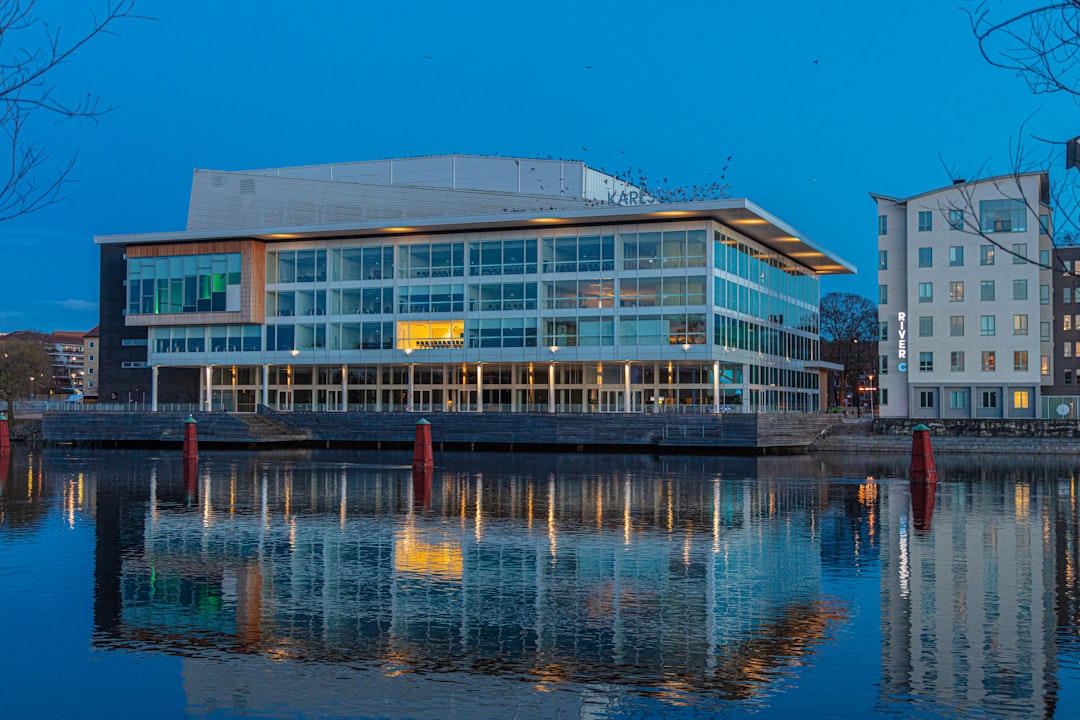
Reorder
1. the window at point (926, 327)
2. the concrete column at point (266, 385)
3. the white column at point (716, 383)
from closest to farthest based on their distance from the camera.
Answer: the white column at point (716, 383)
the window at point (926, 327)
the concrete column at point (266, 385)

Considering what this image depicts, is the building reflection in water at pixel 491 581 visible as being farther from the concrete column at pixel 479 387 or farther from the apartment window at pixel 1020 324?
the apartment window at pixel 1020 324

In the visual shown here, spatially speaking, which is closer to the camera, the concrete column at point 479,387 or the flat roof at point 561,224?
the flat roof at point 561,224

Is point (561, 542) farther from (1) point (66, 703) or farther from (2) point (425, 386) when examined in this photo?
(2) point (425, 386)

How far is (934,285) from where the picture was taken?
7488 cm

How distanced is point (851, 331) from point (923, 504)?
98.4m

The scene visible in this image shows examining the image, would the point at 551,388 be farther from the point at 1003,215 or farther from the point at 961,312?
the point at 1003,215

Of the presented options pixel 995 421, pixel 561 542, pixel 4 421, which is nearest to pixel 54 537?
pixel 561 542

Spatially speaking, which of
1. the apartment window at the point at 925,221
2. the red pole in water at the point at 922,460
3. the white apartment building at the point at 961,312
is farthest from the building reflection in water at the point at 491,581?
the apartment window at the point at 925,221

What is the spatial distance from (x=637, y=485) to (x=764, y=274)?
171 feet

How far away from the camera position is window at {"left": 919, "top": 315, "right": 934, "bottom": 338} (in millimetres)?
75125

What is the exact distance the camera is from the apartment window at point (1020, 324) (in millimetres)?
72438

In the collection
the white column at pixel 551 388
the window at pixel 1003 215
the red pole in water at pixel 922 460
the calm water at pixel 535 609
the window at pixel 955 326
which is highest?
the window at pixel 1003 215

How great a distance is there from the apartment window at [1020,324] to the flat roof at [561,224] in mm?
16629

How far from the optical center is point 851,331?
123062 millimetres
